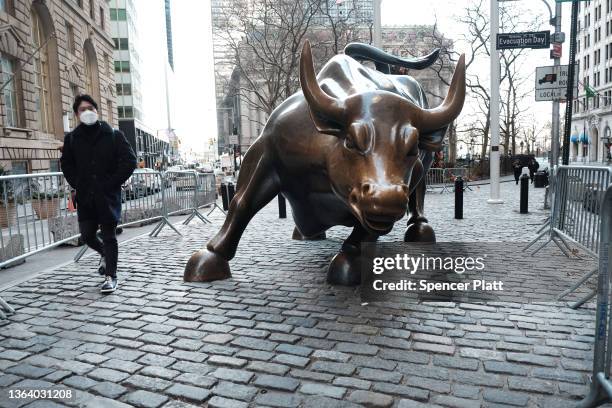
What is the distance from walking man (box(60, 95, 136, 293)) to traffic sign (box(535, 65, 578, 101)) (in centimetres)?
935

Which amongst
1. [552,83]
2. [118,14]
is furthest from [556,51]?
[118,14]

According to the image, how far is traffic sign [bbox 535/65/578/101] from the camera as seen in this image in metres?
10.7

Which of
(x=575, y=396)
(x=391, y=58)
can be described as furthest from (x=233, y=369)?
(x=391, y=58)

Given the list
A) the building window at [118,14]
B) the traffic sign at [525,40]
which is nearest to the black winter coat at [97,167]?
the traffic sign at [525,40]

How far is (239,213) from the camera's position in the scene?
493 cm

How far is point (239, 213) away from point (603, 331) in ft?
11.0

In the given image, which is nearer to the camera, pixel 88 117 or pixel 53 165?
pixel 88 117

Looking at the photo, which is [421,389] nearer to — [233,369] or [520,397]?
[520,397]

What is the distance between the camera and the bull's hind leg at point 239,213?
15.7 ft

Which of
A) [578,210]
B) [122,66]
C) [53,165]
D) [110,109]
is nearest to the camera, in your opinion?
[578,210]

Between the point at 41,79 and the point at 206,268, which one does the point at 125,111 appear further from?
the point at 206,268

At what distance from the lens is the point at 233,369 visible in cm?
295

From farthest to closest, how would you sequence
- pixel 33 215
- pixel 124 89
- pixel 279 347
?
1. pixel 124 89
2. pixel 33 215
3. pixel 279 347

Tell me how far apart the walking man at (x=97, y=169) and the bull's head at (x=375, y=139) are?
7.21 ft
